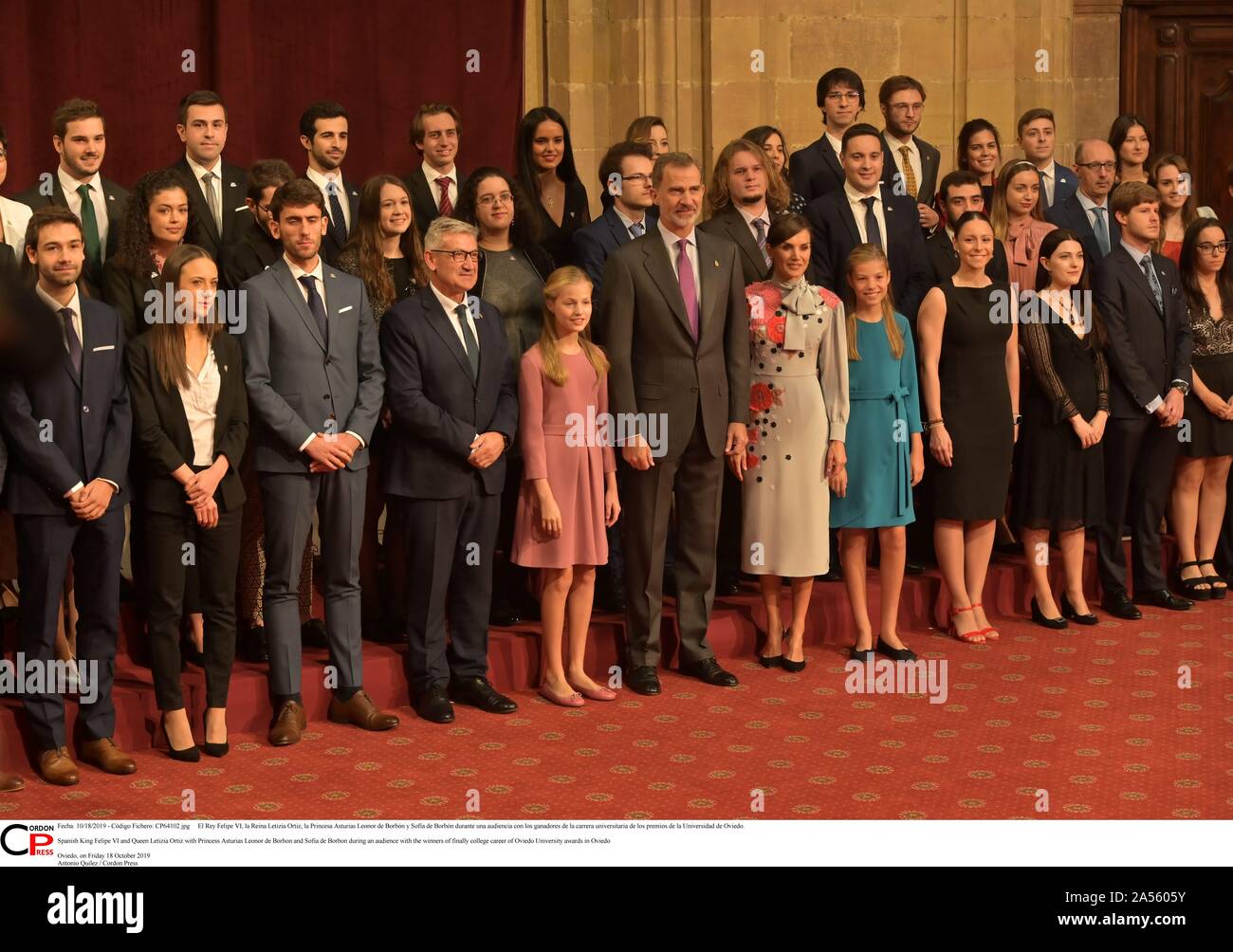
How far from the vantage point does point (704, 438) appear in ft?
20.1

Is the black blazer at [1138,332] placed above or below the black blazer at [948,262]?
below

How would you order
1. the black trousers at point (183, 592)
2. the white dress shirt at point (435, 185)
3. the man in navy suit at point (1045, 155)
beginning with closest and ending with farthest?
the black trousers at point (183, 592)
the white dress shirt at point (435, 185)
the man in navy suit at point (1045, 155)

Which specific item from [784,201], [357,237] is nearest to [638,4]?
[784,201]

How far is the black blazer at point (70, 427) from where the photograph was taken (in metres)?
5.05

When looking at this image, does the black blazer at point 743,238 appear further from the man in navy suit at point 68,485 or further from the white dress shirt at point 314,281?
the man in navy suit at point 68,485

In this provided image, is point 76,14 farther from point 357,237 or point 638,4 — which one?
point 638,4

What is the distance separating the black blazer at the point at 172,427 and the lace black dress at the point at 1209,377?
13.8ft

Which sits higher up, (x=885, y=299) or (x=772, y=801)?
(x=885, y=299)

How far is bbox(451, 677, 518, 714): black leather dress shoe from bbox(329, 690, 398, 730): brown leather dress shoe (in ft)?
0.84

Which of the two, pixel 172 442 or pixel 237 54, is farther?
pixel 237 54

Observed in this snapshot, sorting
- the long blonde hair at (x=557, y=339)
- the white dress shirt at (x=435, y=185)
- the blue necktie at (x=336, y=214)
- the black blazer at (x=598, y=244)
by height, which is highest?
the white dress shirt at (x=435, y=185)

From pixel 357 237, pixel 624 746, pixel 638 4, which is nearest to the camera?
pixel 624 746

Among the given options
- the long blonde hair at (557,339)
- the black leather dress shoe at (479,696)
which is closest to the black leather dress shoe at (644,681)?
the black leather dress shoe at (479,696)

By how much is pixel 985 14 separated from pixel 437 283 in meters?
4.94
